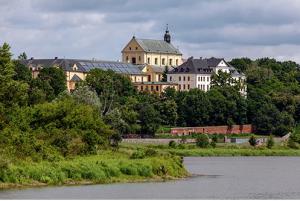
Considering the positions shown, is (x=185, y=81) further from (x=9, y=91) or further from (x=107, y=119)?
(x=9, y=91)

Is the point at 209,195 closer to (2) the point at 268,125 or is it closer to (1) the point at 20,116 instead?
(1) the point at 20,116

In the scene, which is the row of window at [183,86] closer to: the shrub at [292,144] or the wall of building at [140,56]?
the wall of building at [140,56]

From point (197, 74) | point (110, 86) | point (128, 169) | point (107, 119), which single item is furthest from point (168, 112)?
point (128, 169)

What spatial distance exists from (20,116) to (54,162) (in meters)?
6.90

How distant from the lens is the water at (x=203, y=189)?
4644 cm

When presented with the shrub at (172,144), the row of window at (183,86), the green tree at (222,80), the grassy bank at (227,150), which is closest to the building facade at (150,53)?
the row of window at (183,86)

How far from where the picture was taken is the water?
4644cm

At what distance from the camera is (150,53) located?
17838 cm

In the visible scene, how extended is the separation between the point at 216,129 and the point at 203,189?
2951 inches

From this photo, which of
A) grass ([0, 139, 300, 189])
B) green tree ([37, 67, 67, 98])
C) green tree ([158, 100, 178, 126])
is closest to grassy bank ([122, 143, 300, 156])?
green tree ([158, 100, 178, 126])

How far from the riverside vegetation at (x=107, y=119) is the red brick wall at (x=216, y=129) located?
995mm

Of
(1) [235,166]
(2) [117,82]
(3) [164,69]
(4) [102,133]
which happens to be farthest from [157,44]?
(4) [102,133]

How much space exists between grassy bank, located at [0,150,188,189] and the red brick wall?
58.1 m

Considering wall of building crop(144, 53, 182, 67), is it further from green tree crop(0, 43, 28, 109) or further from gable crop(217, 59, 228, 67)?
green tree crop(0, 43, 28, 109)
